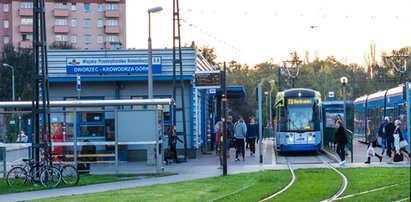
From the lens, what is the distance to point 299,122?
112ft

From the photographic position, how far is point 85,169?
25.6m

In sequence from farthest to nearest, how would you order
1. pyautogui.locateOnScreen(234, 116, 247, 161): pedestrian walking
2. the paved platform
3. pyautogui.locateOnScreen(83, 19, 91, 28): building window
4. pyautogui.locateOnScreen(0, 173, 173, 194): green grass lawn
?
pyautogui.locateOnScreen(83, 19, 91, 28): building window, pyautogui.locateOnScreen(234, 116, 247, 161): pedestrian walking, pyautogui.locateOnScreen(0, 173, 173, 194): green grass lawn, the paved platform

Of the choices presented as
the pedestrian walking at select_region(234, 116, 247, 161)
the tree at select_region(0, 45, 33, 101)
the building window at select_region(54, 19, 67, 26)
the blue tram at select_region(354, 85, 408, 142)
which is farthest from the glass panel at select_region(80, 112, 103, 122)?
the building window at select_region(54, 19, 67, 26)

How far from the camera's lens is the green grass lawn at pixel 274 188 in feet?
52.0

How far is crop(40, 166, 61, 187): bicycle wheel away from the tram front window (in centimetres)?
1495

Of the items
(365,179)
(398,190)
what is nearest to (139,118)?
(365,179)

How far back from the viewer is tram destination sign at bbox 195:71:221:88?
32.1 metres

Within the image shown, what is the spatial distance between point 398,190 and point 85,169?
12499 millimetres

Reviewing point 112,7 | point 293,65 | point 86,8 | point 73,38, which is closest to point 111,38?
point 112,7

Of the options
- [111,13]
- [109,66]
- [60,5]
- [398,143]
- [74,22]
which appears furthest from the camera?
[111,13]

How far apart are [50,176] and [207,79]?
1211cm

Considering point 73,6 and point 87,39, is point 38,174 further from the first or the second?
point 87,39

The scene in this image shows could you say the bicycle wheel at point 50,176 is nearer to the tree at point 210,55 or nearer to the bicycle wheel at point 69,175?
the bicycle wheel at point 69,175

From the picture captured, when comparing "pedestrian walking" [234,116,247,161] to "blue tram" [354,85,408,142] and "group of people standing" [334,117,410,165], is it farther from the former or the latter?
"blue tram" [354,85,408,142]
